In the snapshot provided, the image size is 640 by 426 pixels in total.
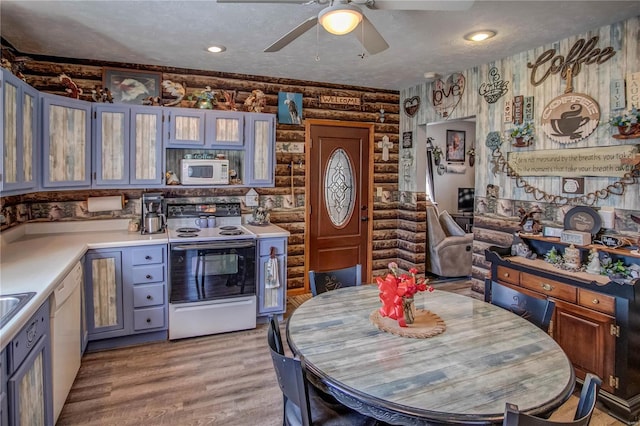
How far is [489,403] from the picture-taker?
51.1 inches

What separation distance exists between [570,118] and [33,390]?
3.85 metres

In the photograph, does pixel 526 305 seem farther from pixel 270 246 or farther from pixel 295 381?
pixel 270 246

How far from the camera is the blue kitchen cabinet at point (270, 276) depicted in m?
3.87

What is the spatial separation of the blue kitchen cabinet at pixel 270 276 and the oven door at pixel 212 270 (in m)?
0.10

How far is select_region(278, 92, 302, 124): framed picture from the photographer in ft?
15.3

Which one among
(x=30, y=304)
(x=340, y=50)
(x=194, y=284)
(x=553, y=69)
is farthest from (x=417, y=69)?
(x=30, y=304)

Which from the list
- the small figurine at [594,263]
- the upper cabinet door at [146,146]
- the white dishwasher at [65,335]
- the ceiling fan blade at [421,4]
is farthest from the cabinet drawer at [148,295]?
the small figurine at [594,263]

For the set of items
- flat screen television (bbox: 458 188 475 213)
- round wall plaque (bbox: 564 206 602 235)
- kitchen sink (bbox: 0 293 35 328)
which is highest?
flat screen television (bbox: 458 188 475 213)

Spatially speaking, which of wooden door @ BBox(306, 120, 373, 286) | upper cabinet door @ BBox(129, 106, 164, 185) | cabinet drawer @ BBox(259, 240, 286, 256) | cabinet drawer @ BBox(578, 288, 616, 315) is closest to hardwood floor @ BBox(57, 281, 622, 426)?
cabinet drawer @ BBox(578, 288, 616, 315)

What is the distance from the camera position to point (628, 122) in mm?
2711

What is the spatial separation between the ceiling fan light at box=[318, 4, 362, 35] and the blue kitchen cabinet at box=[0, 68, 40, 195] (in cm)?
185

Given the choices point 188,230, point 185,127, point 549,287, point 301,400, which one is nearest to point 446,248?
point 549,287

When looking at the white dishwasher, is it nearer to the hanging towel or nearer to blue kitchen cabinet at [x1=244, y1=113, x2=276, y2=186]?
the hanging towel

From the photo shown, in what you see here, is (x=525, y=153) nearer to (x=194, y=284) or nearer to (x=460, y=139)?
(x=194, y=284)
